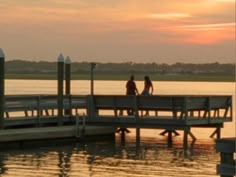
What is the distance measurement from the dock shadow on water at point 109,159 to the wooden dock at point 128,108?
77cm

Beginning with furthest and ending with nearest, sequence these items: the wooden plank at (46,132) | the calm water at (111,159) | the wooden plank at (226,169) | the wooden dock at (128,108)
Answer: the wooden dock at (128,108) < the wooden plank at (46,132) < the calm water at (111,159) < the wooden plank at (226,169)

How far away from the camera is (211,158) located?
A: 23375 millimetres

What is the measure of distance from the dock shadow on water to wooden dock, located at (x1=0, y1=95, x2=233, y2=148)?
77 cm

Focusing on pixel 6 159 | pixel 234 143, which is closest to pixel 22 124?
pixel 6 159

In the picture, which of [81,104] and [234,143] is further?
[81,104]

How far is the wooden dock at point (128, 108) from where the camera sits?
26531 millimetres

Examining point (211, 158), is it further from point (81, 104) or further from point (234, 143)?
point (234, 143)

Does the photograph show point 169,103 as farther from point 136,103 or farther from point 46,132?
point 46,132

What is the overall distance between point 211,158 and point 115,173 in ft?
14.9

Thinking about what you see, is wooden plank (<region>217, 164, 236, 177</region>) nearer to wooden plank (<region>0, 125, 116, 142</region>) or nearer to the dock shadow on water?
the dock shadow on water

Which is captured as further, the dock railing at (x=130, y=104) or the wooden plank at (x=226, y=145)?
the dock railing at (x=130, y=104)

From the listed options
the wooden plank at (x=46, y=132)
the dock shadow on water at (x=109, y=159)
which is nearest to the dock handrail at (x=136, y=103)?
the wooden plank at (x=46, y=132)

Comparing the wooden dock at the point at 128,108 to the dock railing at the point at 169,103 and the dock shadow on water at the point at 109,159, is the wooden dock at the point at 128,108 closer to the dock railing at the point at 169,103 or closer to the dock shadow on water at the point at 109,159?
the dock railing at the point at 169,103

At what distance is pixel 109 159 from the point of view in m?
22.9
